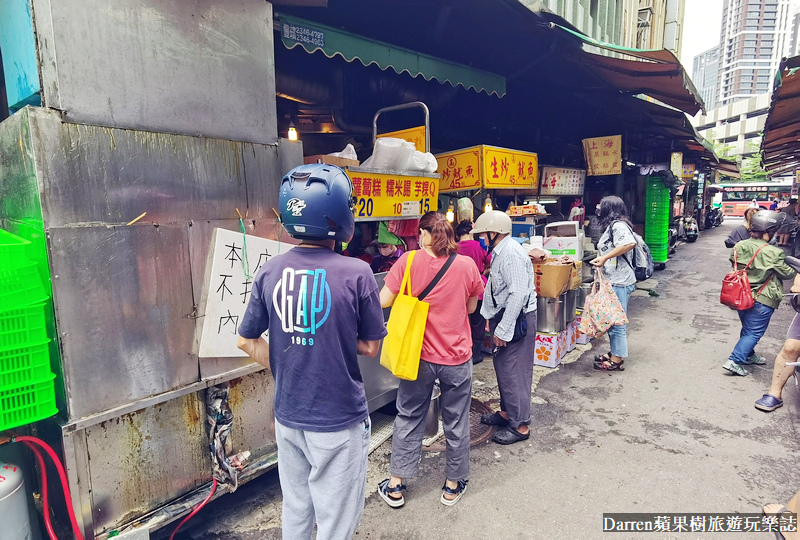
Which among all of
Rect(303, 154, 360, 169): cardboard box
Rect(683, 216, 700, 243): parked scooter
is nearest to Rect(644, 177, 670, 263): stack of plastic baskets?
Rect(683, 216, 700, 243): parked scooter

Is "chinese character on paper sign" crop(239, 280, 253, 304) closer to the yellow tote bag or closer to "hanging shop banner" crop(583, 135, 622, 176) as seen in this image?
the yellow tote bag

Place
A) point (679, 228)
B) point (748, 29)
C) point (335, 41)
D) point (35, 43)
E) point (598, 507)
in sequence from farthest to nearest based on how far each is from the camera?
point (748, 29) < point (679, 228) < point (335, 41) < point (598, 507) < point (35, 43)

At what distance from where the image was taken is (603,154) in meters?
10.2

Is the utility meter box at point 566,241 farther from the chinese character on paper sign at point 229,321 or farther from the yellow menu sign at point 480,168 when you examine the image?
the chinese character on paper sign at point 229,321

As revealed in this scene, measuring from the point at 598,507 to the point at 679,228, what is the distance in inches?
870

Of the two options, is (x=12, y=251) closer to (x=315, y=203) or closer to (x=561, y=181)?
(x=315, y=203)

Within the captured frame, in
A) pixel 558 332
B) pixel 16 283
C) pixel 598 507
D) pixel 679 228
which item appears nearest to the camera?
pixel 16 283

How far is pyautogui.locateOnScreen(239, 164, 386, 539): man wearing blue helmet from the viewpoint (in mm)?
1963

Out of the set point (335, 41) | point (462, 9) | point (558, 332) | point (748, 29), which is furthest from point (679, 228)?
point (748, 29)

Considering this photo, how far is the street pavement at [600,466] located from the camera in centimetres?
309

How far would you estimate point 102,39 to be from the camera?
2418 millimetres

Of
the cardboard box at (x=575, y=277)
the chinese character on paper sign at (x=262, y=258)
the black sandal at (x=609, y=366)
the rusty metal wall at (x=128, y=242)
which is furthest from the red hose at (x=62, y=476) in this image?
the cardboard box at (x=575, y=277)

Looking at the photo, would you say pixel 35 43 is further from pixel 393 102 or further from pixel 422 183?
pixel 393 102

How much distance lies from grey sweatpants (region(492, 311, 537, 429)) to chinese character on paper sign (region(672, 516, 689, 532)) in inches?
54.2
